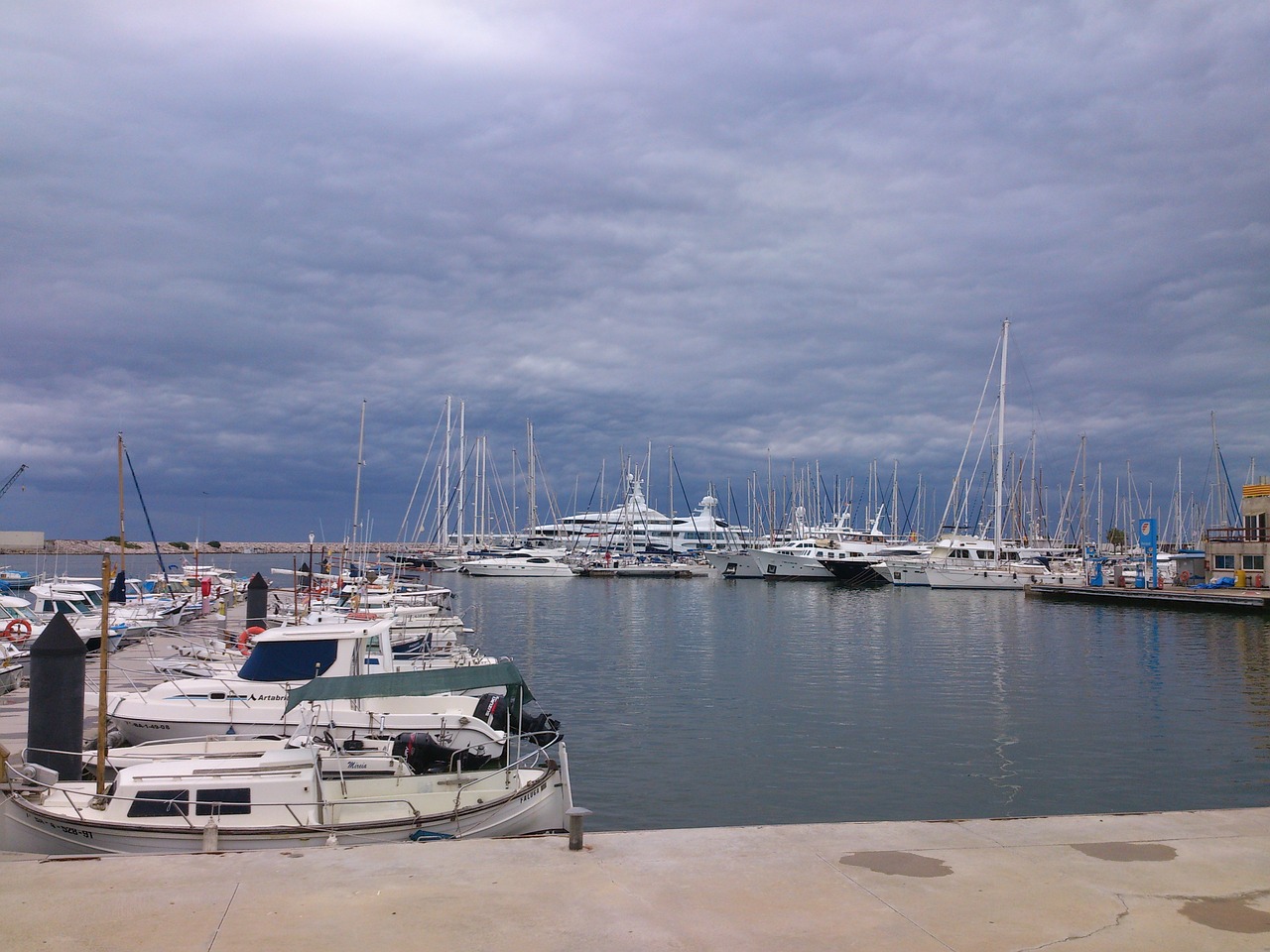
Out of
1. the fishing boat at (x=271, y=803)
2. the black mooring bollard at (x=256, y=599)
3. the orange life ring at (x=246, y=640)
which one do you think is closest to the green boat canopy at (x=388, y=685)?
the fishing boat at (x=271, y=803)

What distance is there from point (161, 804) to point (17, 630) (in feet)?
88.4

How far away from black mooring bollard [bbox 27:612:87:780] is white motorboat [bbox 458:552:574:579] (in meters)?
94.5

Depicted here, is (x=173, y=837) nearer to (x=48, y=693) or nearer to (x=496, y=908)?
(x=48, y=693)

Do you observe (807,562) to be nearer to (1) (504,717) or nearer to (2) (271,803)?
(1) (504,717)

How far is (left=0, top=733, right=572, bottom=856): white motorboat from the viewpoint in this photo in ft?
45.2

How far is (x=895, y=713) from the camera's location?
30.2 meters

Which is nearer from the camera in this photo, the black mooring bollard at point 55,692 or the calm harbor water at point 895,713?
the black mooring bollard at point 55,692

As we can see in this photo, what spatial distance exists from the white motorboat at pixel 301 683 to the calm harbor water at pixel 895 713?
126 inches

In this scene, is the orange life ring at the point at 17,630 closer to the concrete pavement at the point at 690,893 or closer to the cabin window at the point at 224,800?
the cabin window at the point at 224,800

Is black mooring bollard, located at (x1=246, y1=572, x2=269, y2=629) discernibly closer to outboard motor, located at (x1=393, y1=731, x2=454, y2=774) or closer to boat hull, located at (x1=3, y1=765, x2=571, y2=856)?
outboard motor, located at (x1=393, y1=731, x2=454, y2=774)

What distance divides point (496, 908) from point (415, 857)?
185cm

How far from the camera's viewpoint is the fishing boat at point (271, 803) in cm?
1377

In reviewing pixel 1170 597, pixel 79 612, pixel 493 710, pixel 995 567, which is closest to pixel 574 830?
pixel 493 710

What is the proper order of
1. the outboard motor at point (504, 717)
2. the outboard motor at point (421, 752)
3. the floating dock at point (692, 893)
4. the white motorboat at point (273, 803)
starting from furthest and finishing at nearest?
the outboard motor at point (504, 717) < the outboard motor at point (421, 752) < the white motorboat at point (273, 803) < the floating dock at point (692, 893)
